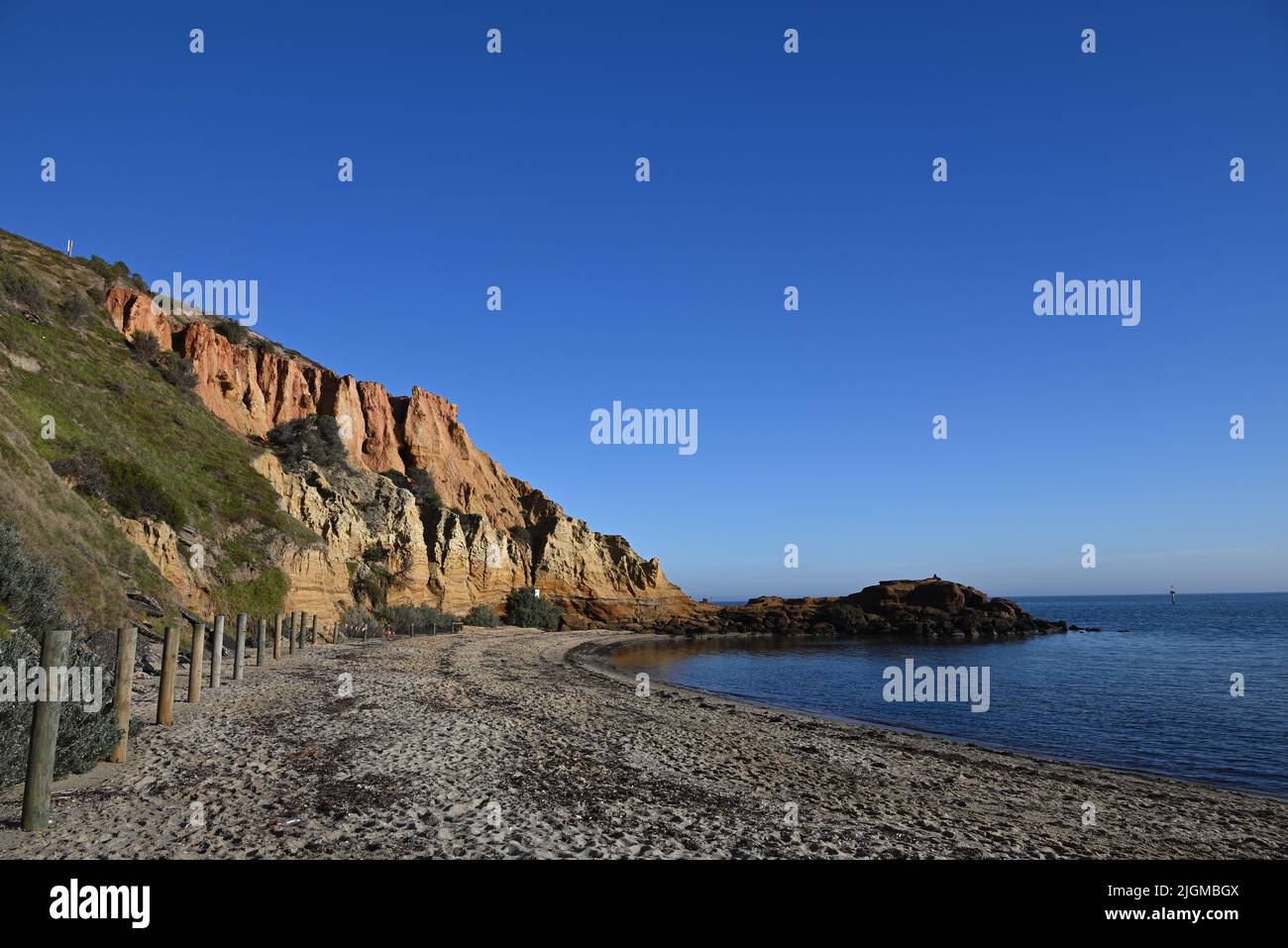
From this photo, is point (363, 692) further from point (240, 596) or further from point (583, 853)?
point (583, 853)

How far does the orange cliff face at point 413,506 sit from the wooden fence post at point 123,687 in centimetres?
2115

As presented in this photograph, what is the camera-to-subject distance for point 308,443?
4900cm

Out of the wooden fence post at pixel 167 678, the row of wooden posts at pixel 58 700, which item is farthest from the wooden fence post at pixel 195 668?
the wooden fence post at pixel 167 678

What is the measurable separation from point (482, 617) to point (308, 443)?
57.2 ft

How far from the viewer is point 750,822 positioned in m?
9.18

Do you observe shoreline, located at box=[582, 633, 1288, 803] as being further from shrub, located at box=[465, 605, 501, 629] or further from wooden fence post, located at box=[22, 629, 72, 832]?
wooden fence post, located at box=[22, 629, 72, 832]

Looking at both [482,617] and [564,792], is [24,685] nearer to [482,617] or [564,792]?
[564,792]

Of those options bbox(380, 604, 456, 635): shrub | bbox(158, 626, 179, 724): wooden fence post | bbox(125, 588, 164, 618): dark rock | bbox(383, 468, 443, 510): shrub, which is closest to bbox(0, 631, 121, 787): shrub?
bbox(158, 626, 179, 724): wooden fence post

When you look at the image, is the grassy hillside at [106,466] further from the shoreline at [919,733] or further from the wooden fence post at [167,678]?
the shoreline at [919,733]

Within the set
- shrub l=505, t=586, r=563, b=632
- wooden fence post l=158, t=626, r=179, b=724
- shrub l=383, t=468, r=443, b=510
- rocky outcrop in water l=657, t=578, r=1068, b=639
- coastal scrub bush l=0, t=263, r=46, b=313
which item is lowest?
rocky outcrop in water l=657, t=578, r=1068, b=639

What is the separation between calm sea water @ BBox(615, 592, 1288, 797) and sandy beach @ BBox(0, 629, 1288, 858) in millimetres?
3682

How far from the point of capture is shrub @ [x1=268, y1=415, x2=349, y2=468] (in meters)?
47.7

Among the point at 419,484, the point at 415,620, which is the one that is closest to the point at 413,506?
the point at 415,620
